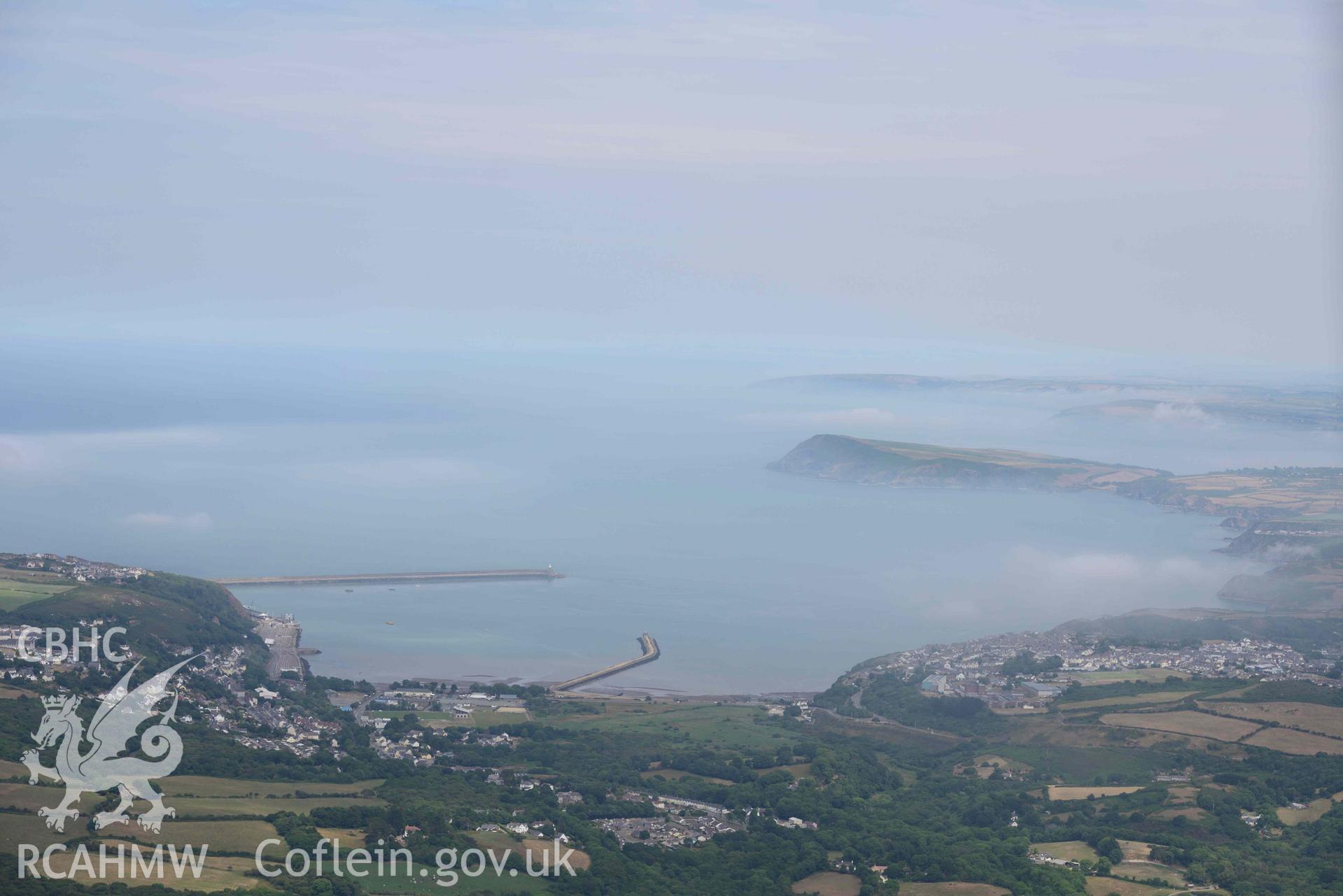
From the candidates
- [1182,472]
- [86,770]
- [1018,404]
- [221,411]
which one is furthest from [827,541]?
[1018,404]

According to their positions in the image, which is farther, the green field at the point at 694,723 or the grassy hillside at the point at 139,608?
the grassy hillside at the point at 139,608

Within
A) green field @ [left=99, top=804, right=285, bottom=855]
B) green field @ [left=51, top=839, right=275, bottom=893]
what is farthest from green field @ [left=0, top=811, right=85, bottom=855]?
green field @ [left=99, top=804, right=285, bottom=855]

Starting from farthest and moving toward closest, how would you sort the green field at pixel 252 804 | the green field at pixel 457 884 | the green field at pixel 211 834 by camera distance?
the green field at pixel 252 804 < the green field at pixel 211 834 < the green field at pixel 457 884

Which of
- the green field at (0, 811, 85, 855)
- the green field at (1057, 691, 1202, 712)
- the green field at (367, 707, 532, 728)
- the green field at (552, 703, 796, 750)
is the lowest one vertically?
the green field at (552, 703, 796, 750)

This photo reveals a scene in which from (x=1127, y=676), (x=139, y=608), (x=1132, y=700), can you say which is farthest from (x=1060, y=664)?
(x=139, y=608)

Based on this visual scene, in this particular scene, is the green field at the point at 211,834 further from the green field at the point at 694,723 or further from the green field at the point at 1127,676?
the green field at the point at 1127,676

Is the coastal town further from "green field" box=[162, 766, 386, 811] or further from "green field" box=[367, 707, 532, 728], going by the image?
"green field" box=[162, 766, 386, 811]

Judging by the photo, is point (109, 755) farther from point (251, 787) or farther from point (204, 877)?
point (204, 877)

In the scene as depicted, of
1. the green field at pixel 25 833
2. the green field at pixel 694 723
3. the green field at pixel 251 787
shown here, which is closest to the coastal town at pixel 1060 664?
the green field at pixel 694 723
